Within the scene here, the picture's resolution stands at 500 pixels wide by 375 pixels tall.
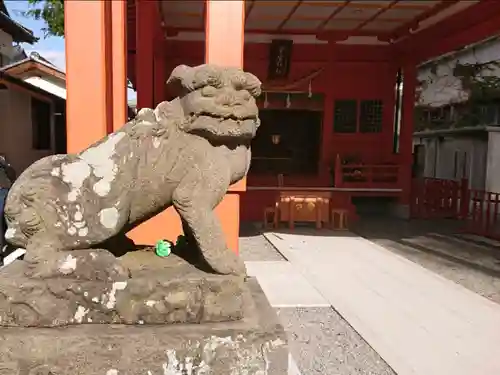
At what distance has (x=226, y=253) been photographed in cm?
212

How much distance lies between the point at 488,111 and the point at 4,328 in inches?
581

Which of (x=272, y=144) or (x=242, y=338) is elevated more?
(x=272, y=144)

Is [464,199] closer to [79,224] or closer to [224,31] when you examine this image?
[224,31]

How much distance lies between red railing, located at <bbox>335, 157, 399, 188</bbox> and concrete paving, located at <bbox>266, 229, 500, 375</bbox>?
10.2 ft

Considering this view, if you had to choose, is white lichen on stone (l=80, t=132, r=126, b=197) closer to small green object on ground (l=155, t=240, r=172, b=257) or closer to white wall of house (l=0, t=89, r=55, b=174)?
small green object on ground (l=155, t=240, r=172, b=257)

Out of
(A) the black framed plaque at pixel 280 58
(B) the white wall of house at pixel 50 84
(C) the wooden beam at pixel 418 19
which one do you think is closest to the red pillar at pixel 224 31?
(C) the wooden beam at pixel 418 19

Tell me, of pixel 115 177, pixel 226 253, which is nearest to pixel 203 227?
pixel 226 253

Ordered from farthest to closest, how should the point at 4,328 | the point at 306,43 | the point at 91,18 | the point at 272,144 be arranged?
the point at 272,144 → the point at 306,43 → the point at 91,18 → the point at 4,328

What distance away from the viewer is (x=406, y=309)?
14.4 ft

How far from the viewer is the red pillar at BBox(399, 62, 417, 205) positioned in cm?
1028

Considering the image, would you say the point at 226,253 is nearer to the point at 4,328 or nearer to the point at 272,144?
the point at 4,328

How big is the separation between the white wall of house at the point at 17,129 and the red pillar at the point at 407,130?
894 cm

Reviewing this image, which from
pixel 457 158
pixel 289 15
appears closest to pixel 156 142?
pixel 289 15

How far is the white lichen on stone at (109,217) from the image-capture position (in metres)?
2.06
